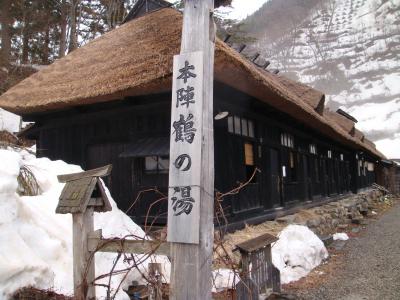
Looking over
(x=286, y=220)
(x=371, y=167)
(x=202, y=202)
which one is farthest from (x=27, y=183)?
(x=371, y=167)

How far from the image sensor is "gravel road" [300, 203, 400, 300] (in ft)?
17.4

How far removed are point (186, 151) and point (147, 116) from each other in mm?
4555

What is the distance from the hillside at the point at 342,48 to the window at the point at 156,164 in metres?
49.5

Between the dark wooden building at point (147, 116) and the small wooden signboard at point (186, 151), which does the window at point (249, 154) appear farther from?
the small wooden signboard at point (186, 151)

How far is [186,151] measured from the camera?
298 centimetres

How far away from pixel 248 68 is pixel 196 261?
3741 millimetres

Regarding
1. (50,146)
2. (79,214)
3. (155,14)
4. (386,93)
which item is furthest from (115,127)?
(386,93)

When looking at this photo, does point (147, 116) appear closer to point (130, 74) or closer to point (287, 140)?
point (130, 74)

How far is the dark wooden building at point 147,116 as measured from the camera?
662 centimetres

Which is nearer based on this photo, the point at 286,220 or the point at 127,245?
the point at 127,245

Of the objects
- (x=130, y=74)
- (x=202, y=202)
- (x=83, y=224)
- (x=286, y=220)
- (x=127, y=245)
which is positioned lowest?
(x=286, y=220)

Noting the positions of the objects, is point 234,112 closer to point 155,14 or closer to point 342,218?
point 155,14

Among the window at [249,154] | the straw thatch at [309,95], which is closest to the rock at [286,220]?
the window at [249,154]

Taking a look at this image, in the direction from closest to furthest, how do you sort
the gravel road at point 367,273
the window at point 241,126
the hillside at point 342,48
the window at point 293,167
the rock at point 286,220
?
1. the gravel road at point 367,273
2. the window at point 241,126
3. the rock at point 286,220
4. the window at point 293,167
5. the hillside at point 342,48
